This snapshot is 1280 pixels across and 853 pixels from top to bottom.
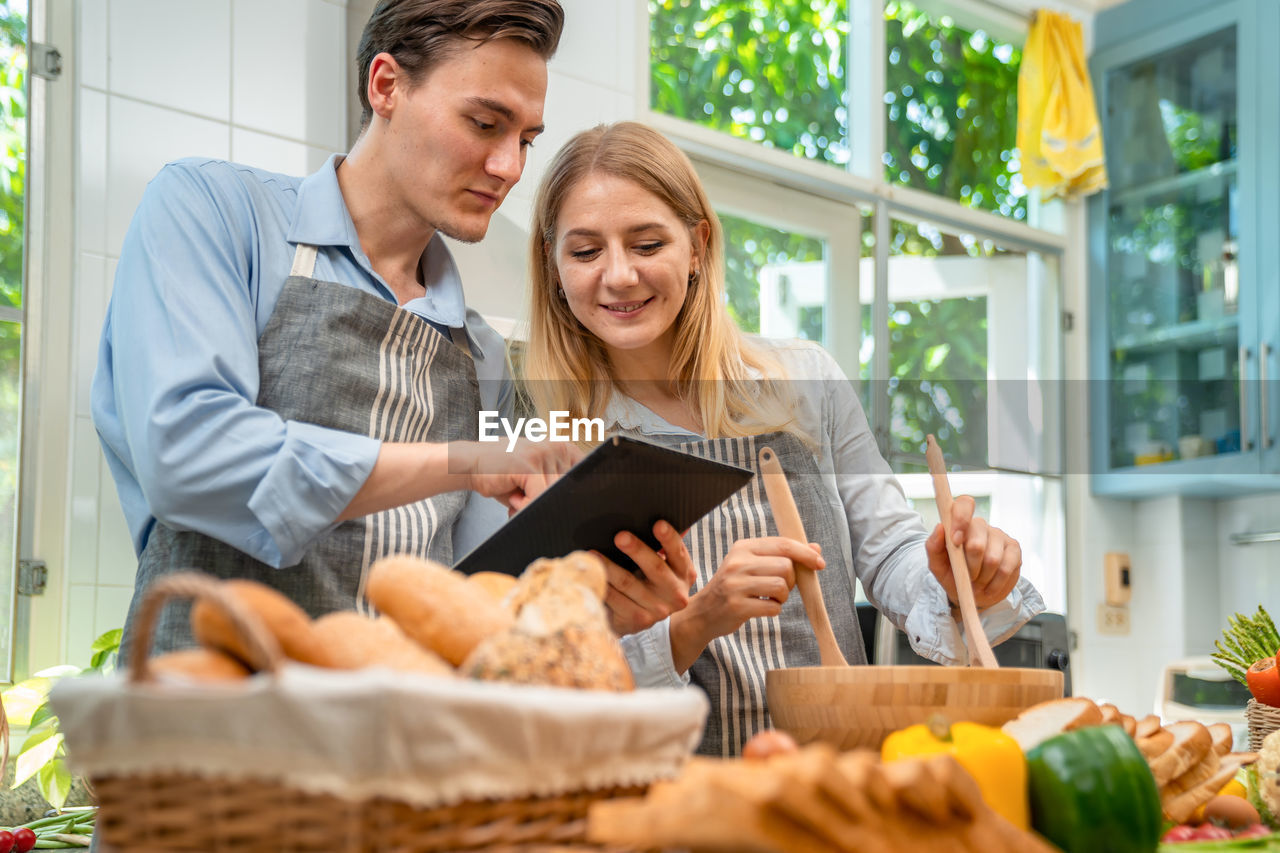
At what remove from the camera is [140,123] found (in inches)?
94.3

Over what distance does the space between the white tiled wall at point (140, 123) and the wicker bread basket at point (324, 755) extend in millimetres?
1927

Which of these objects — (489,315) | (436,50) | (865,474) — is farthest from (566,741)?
(489,315)

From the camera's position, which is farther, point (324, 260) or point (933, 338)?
point (933, 338)

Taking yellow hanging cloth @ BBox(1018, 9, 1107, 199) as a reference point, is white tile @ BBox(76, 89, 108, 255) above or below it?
below

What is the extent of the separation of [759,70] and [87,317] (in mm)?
2138

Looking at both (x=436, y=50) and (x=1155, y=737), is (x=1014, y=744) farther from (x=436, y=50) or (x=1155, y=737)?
(x=436, y=50)

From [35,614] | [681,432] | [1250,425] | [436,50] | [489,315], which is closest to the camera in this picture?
[436,50]

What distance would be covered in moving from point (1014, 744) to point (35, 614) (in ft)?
6.77

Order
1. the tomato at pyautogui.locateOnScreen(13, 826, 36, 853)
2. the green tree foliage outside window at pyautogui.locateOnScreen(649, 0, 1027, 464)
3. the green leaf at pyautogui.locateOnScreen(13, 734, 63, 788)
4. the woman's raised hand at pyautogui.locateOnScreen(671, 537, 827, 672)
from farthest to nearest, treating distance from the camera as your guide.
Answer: the green tree foliage outside window at pyautogui.locateOnScreen(649, 0, 1027, 464)
the green leaf at pyautogui.locateOnScreen(13, 734, 63, 788)
the tomato at pyautogui.locateOnScreen(13, 826, 36, 853)
the woman's raised hand at pyautogui.locateOnScreen(671, 537, 827, 672)

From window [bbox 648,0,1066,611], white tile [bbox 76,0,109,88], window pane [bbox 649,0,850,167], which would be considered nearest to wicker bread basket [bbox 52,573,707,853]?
white tile [bbox 76,0,109,88]

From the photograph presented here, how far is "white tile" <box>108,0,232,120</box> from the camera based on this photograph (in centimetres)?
239

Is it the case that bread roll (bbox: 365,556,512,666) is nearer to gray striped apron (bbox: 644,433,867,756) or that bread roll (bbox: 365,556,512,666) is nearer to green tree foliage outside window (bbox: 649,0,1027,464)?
gray striped apron (bbox: 644,433,867,756)

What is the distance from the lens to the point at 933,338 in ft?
12.9

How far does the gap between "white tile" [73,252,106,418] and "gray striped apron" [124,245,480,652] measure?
1.31m
